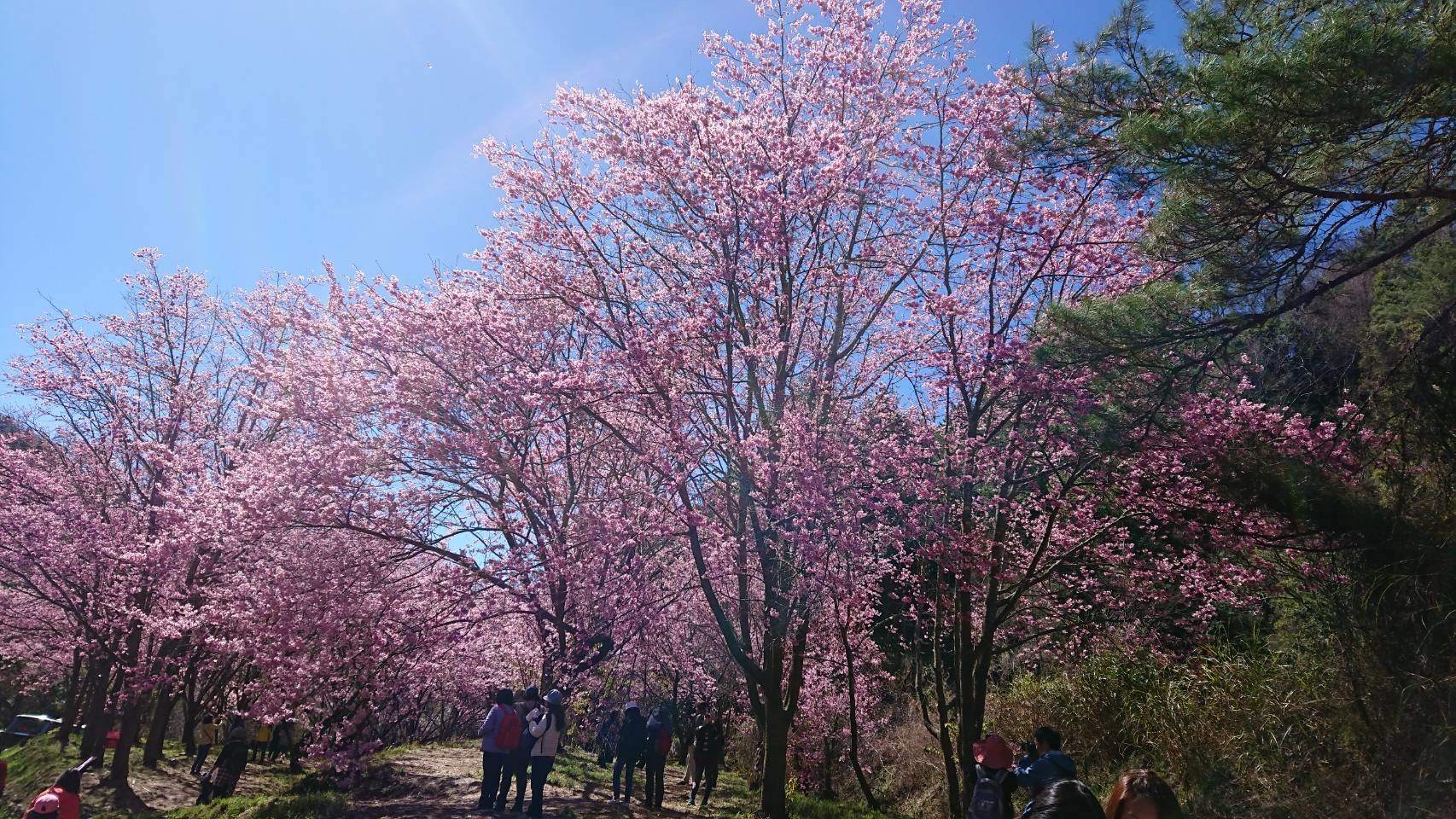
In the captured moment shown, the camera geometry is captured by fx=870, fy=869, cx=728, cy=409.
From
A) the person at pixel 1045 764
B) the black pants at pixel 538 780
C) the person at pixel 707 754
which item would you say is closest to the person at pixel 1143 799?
the person at pixel 1045 764

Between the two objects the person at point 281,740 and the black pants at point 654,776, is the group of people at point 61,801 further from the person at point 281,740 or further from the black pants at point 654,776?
the person at point 281,740

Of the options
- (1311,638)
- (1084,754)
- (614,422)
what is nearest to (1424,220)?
(1311,638)

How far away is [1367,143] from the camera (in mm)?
5828

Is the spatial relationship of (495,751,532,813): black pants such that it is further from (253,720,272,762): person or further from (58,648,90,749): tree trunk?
(58,648,90,749): tree trunk

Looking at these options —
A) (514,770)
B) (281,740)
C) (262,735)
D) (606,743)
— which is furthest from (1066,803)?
(281,740)

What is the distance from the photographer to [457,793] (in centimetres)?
1173

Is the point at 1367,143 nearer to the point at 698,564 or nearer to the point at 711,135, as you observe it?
the point at 711,135

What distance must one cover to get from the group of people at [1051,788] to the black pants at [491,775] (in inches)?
202

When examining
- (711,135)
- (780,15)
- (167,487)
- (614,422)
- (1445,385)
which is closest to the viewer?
(1445,385)

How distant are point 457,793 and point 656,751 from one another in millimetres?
2862

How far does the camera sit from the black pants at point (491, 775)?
9281 mm

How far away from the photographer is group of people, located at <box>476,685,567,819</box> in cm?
904

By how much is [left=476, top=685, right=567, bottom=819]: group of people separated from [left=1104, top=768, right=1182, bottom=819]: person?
21.9 ft

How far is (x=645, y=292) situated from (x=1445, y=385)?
298 inches
